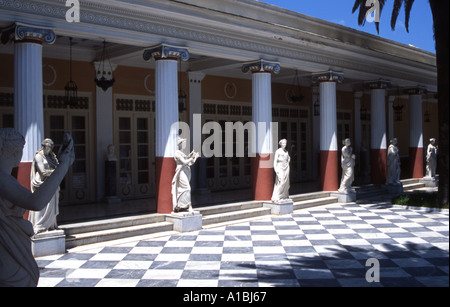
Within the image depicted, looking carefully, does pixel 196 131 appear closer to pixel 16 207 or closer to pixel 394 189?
pixel 394 189

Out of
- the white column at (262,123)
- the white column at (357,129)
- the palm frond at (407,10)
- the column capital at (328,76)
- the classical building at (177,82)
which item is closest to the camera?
the classical building at (177,82)

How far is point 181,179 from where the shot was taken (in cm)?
948

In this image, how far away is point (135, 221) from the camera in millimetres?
9242

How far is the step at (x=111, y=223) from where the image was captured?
8359 mm

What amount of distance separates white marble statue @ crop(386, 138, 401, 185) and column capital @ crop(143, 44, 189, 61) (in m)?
8.56

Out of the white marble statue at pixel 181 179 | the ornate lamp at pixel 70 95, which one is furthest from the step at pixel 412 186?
the ornate lamp at pixel 70 95

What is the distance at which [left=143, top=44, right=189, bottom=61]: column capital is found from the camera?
9343 millimetres

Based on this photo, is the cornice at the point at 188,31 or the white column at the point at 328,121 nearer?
the cornice at the point at 188,31

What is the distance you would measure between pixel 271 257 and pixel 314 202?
233 inches

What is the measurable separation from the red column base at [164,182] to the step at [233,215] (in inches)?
37.6

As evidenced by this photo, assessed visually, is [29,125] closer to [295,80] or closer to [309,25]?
[309,25]

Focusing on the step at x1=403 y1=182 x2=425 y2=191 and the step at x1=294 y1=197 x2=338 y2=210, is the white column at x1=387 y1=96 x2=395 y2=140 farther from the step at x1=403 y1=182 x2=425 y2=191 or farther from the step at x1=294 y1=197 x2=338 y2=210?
the step at x1=294 y1=197 x2=338 y2=210

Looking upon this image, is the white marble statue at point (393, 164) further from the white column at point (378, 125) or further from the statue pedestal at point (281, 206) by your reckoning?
the statue pedestal at point (281, 206)
